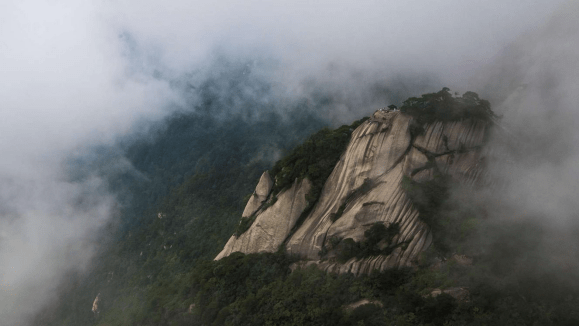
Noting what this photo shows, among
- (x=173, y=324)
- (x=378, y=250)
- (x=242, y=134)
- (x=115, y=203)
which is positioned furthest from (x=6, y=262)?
(x=378, y=250)

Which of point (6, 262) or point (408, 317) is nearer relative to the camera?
point (408, 317)

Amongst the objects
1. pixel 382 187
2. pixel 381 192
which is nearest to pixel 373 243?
pixel 381 192

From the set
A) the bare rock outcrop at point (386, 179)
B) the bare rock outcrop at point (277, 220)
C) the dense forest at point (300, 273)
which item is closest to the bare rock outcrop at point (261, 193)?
the dense forest at point (300, 273)

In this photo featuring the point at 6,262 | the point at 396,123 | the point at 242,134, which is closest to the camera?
the point at 396,123

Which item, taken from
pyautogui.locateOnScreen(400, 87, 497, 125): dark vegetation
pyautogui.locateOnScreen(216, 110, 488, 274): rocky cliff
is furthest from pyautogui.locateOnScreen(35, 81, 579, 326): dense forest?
pyautogui.locateOnScreen(216, 110, 488, 274): rocky cliff

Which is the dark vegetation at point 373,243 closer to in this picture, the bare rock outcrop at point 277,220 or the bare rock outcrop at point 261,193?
the bare rock outcrop at point 277,220

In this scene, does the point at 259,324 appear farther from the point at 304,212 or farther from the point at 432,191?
the point at 432,191

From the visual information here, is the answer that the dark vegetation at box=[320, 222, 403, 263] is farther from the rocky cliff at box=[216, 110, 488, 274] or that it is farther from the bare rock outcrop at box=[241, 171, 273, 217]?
the bare rock outcrop at box=[241, 171, 273, 217]
